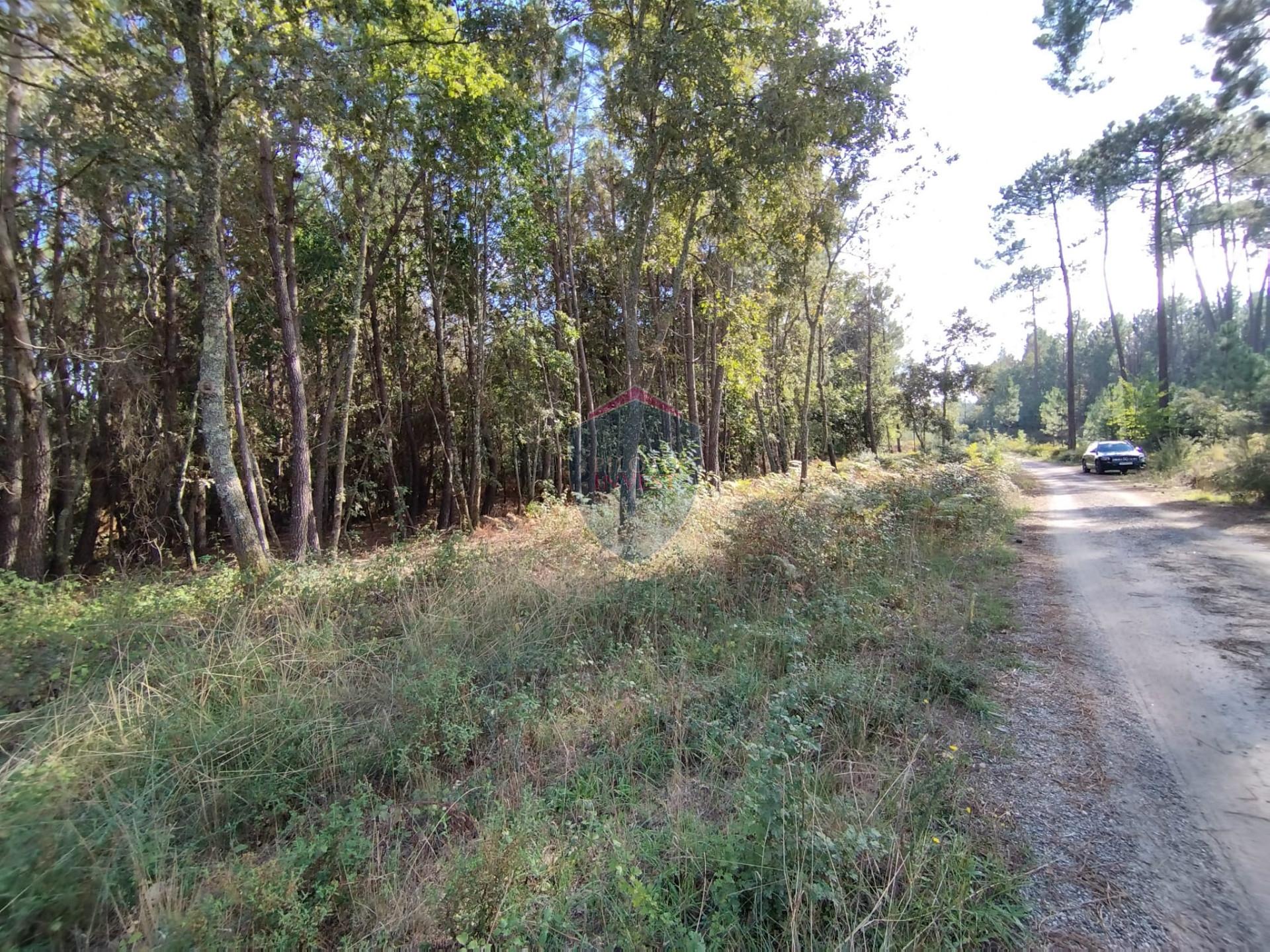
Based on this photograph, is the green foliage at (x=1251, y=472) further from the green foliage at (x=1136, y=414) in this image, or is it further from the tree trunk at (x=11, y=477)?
the tree trunk at (x=11, y=477)

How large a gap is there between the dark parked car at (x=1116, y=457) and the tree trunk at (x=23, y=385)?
29.8 metres

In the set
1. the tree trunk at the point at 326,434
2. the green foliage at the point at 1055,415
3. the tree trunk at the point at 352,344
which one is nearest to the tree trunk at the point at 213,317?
the tree trunk at the point at 352,344

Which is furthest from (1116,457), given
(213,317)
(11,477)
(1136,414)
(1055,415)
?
(1055,415)

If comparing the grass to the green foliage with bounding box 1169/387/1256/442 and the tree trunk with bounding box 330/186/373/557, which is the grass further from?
the green foliage with bounding box 1169/387/1256/442

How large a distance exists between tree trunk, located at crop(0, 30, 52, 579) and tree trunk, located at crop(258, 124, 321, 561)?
3095mm

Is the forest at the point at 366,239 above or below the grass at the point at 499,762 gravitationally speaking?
above

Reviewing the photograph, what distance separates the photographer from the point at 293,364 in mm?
10156

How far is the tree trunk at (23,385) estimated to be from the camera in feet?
26.8

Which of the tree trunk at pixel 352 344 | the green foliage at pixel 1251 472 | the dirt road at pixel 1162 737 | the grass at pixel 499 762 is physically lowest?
the dirt road at pixel 1162 737

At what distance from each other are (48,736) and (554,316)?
14.2 m

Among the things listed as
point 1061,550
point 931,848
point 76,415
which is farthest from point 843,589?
point 76,415

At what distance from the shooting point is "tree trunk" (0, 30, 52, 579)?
A: 817 cm

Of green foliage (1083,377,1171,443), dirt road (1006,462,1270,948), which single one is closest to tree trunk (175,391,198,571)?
dirt road (1006,462,1270,948)

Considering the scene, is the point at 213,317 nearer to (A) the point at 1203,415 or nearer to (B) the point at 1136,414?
(A) the point at 1203,415
